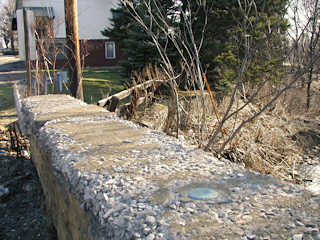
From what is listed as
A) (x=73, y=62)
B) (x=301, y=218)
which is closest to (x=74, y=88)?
(x=73, y=62)

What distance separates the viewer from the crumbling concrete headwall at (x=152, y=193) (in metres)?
1.45

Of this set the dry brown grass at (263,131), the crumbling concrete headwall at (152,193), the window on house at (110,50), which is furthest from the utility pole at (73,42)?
the window on house at (110,50)

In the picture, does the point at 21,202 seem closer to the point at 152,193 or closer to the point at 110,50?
the point at 152,193

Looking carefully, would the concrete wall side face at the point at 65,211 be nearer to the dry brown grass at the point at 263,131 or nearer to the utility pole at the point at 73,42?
the dry brown grass at the point at 263,131

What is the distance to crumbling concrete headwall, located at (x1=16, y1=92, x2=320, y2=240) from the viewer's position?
1.45 meters

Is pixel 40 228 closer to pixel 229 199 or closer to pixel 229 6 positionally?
pixel 229 199

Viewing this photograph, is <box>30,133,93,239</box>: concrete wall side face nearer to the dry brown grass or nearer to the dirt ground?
the dirt ground

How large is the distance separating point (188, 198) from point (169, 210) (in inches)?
6.5

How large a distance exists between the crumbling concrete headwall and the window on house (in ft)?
70.5

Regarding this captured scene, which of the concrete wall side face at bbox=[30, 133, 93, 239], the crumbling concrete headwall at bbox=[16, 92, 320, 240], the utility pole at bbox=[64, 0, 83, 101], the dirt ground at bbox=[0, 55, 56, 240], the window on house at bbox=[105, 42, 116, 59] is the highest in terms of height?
the window on house at bbox=[105, 42, 116, 59]

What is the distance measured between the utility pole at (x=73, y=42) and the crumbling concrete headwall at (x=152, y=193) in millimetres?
4869

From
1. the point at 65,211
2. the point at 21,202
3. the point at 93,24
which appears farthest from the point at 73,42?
the point at 93,24

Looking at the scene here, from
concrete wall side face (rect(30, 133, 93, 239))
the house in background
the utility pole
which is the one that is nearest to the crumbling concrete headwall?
concrete wall side face (rect(30, 133, 93, 239))

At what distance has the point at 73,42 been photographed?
7477mm
